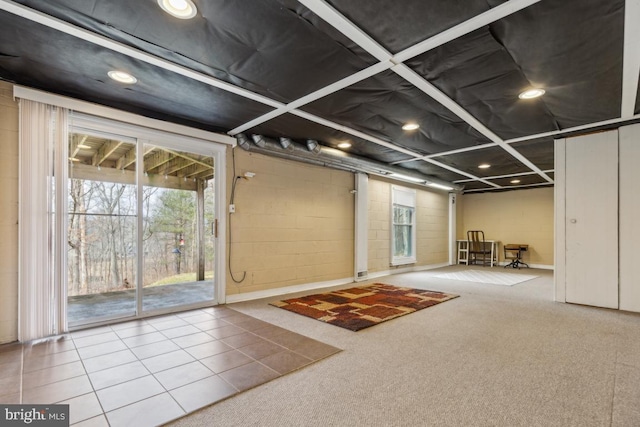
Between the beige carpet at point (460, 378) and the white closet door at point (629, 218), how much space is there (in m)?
0.46

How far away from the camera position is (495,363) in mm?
2504

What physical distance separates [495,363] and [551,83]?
8.18 ft

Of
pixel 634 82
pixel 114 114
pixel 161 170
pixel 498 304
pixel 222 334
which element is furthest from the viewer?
pixel 498 304

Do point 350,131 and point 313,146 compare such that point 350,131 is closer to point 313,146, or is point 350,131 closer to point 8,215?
point 313,146

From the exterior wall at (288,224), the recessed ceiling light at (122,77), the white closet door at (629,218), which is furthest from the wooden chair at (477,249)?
the recessed ceiling light at (122,77)

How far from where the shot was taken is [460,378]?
88.5 inches

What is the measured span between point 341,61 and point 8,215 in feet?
10.8

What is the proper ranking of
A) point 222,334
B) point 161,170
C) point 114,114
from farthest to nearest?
point 161,170
point 114,114
point 222,334

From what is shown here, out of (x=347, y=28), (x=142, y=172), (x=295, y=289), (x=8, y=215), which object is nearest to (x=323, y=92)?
(x=347, y=28)

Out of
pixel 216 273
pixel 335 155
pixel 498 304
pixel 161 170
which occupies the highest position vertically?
pixel 335 155

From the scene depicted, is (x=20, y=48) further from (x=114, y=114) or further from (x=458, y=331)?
(x=458, y=331)

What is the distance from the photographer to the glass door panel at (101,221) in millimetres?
A: 3523

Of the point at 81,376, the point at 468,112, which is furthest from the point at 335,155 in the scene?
the point at 81,376

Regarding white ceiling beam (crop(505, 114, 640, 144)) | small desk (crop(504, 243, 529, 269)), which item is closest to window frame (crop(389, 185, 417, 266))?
white ceiling beam (crop(505, 114, 640, 144))
